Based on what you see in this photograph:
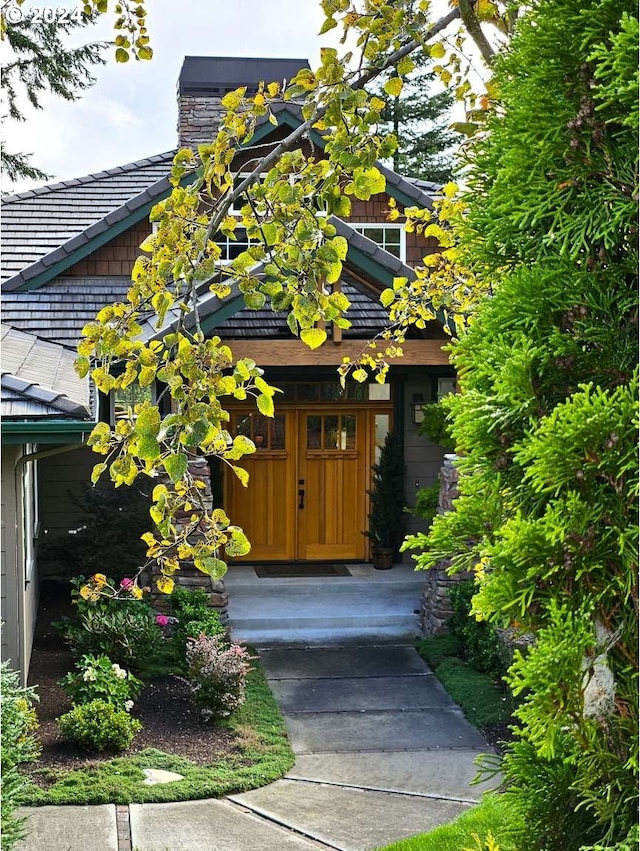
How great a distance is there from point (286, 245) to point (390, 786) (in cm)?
479

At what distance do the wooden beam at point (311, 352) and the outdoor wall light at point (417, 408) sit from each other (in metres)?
2.12

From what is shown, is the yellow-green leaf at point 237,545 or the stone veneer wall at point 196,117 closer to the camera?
the yellow-green leaf at point 237,545

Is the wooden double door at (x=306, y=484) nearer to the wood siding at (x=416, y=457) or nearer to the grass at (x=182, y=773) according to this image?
the wood siding at (x=416, y=457)

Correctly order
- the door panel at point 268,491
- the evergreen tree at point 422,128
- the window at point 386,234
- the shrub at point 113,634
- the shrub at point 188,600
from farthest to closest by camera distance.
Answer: the evergreen tree at point 422,128
the window at point 386,234
the door panel at point 268,491
the shrub at point 188,600
the shrub at point 113,634

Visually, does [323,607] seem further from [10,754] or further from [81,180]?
[81,180]

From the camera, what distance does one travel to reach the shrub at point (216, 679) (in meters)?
7.53

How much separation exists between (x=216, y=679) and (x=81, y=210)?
27.2 feet

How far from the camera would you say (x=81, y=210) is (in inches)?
527

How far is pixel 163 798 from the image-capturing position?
19.9ft

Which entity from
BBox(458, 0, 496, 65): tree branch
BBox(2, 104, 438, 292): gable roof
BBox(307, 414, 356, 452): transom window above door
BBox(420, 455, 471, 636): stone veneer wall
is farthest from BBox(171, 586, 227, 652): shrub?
BBox(458, 0, 496, 65): tree branch

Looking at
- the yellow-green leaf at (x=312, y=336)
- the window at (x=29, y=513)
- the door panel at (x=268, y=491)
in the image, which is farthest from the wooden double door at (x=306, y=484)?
the yellow-green leaf at (x=312, y=336)

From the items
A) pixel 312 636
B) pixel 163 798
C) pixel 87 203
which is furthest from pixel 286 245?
pixel 87 203

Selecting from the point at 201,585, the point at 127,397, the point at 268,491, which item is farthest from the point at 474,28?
the point at 268,491

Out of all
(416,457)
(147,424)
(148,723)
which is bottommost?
(148,723)
